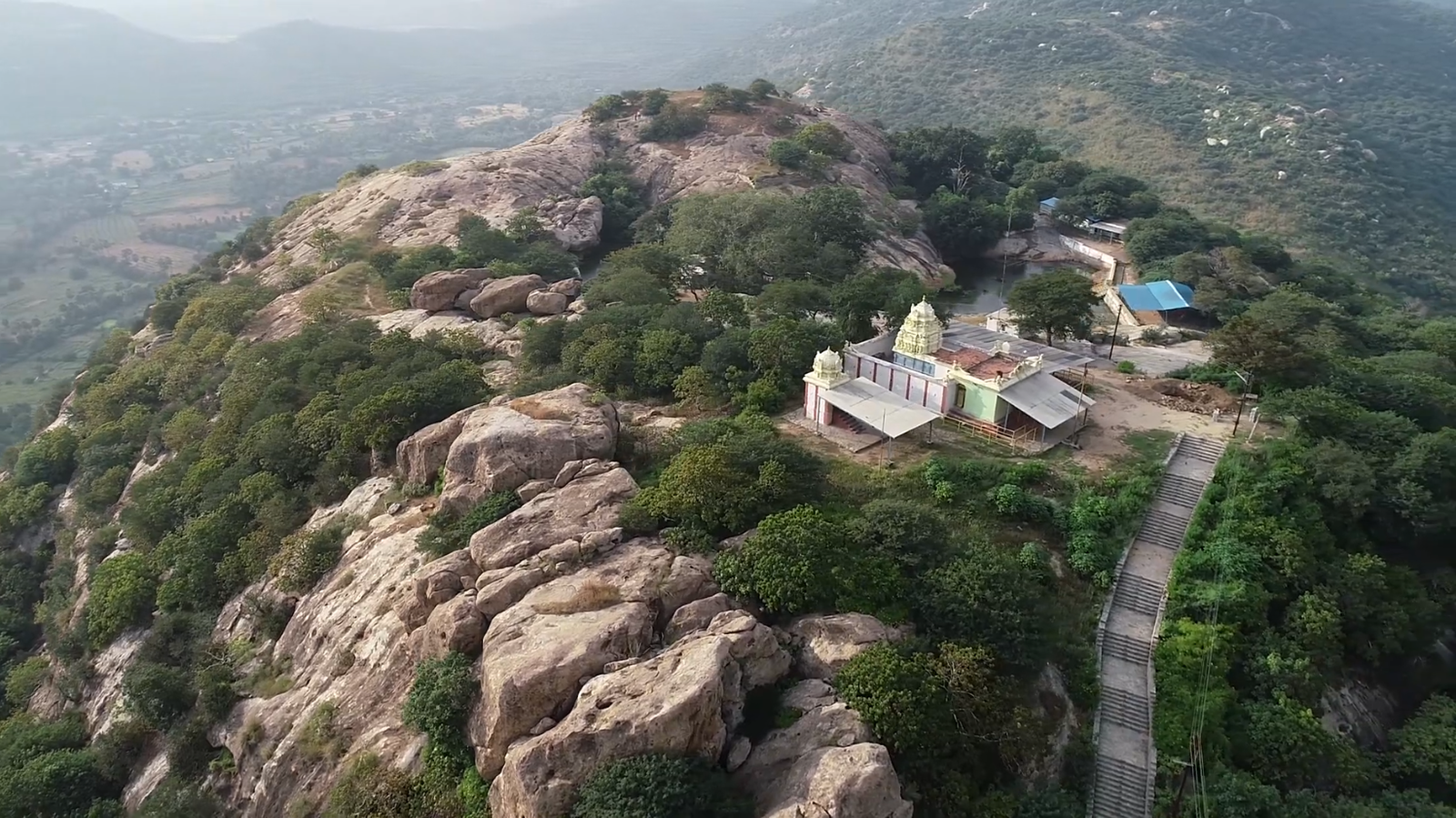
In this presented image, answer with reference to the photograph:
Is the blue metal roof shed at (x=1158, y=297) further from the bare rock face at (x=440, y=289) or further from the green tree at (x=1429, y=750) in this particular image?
the bare rock face at (x=440, y=289)

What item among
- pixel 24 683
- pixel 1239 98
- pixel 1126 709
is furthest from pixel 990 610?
pixel 1239 98

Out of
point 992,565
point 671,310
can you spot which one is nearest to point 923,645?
point 992,565

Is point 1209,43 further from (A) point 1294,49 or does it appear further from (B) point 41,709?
(B) point 41,709

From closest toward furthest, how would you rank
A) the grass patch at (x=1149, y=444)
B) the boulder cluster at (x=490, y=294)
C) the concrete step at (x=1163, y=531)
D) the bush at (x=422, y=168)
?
the concrete step at (x=1163, y=531) → the grass patch at (x=1149, y=444) → the boulder cluster at (x=490, y=294) → the bush at (x=422, y=168)

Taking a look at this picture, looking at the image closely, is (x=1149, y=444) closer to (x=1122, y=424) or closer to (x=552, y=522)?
(x=1122, y=424)

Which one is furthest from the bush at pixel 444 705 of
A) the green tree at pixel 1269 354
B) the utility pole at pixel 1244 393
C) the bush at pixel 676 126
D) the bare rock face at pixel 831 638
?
the bush at pixel 676 126

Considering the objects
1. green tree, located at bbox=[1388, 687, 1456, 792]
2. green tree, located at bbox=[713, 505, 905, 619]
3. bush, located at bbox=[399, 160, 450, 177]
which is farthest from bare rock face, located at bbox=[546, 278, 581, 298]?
green tree, located at bbox=[1388, 687, 1456, 792]
